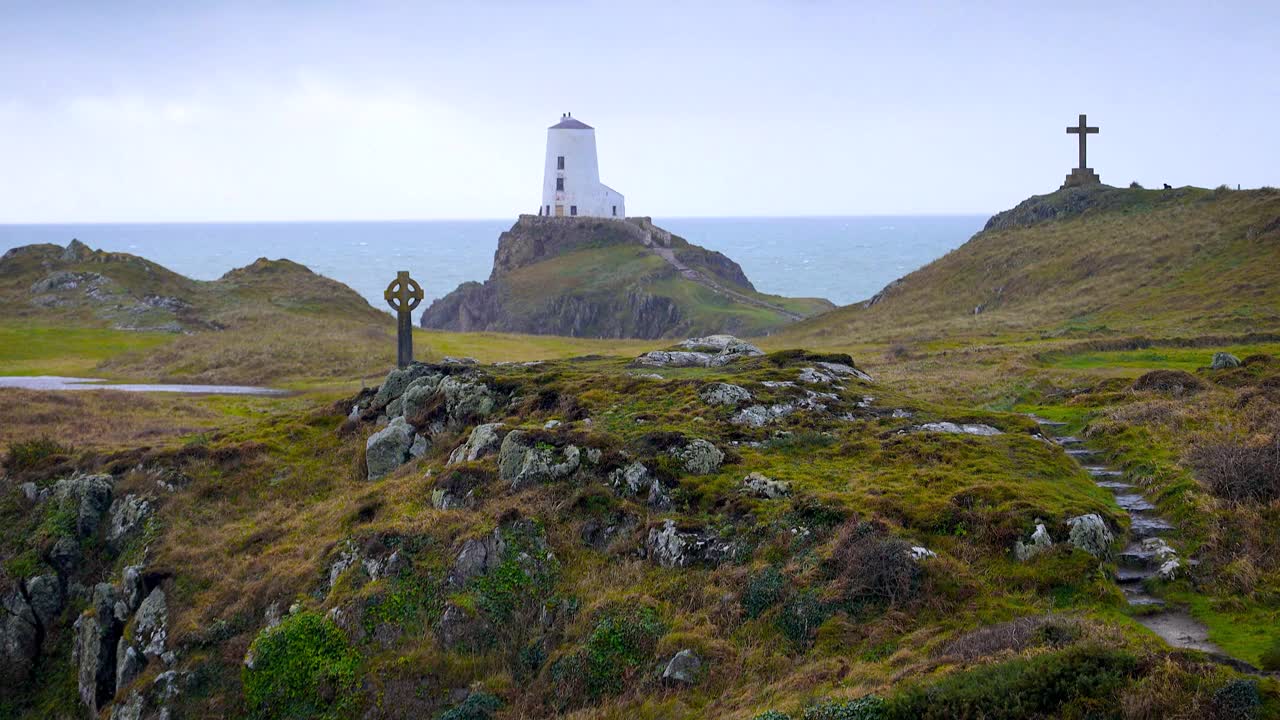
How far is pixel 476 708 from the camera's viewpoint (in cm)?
1495

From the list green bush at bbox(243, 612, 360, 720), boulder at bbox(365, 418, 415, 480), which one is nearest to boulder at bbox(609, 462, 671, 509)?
green bush at bbox(243, 612, 360, 720)

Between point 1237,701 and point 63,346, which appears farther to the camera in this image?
→ point 63,346

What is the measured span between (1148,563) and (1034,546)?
71.0 inches

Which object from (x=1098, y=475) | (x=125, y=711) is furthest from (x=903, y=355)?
(x=125, y=711)

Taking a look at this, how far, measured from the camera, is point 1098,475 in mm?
20328

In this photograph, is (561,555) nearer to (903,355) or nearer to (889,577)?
(889,577)

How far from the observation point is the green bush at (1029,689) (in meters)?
10.5

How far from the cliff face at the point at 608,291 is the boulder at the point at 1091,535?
70.4 meters

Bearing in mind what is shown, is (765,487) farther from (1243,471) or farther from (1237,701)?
(1237,701)

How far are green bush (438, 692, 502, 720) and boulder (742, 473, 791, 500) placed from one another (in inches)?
256

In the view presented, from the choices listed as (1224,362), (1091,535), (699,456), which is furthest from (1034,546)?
(1224,362)

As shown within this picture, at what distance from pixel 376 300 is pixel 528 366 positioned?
6795 inches

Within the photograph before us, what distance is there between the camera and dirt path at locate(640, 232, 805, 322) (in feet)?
331

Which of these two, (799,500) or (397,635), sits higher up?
(799,500)
